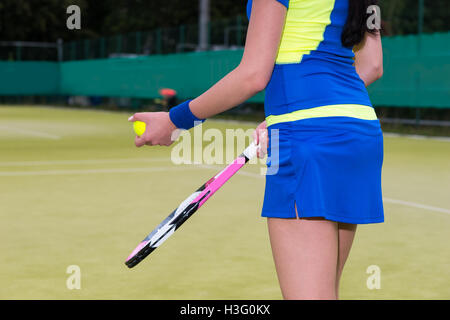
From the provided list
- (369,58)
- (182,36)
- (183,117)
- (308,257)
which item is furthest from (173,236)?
(182,36)

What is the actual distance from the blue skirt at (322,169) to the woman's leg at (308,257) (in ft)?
0.13

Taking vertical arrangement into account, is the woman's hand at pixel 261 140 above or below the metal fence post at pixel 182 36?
above

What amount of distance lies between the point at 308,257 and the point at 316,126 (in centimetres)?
36

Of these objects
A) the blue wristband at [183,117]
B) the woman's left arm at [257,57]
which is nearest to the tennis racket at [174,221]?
the blue wristband at [183,117]

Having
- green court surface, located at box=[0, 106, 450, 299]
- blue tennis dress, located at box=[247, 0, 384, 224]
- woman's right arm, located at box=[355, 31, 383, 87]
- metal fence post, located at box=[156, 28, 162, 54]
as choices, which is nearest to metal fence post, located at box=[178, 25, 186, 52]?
metal fence post, located at box=[156, 28, 162, 54]

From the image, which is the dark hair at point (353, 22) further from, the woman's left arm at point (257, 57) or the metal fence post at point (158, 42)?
the metal fence post at point (158, 42)

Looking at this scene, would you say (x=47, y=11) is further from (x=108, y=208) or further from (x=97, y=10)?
(x=108, y=208)

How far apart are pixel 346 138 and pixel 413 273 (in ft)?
9.29

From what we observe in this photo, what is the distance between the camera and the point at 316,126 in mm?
2180

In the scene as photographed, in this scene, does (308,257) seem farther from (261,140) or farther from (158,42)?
(158,42)

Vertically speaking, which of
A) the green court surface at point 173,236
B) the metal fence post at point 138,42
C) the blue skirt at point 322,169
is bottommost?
the green court surface at point 173,236

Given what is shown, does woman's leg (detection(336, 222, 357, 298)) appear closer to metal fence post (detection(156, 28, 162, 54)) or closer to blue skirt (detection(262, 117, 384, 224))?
blue skirt (detection(262, 117, 384, 224))

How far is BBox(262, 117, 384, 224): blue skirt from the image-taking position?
2.17m

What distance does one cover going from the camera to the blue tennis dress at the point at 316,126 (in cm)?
217
